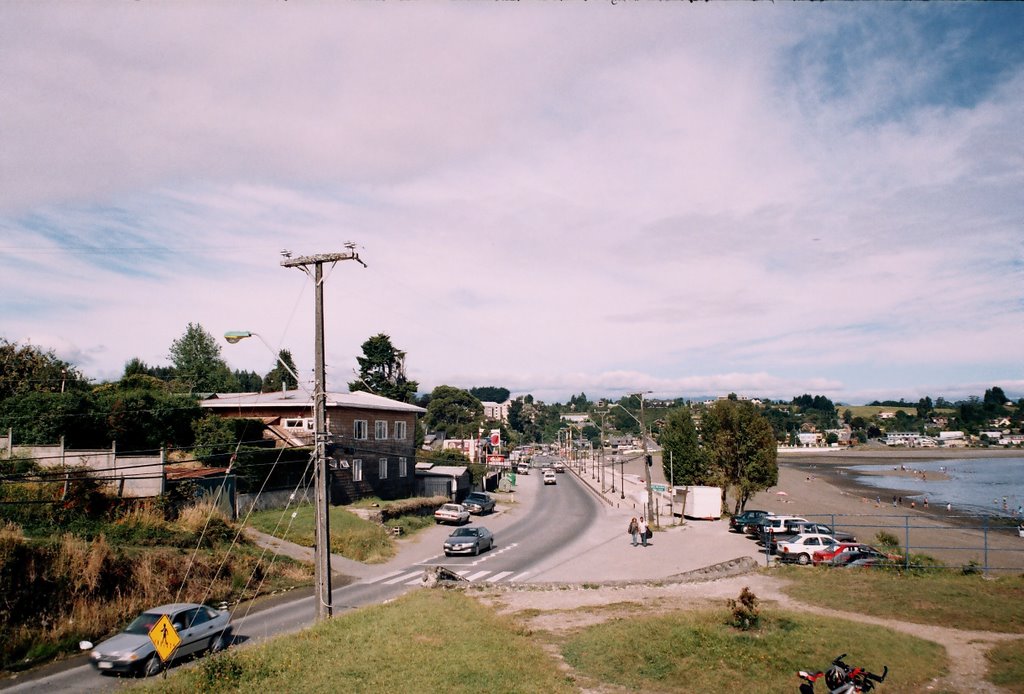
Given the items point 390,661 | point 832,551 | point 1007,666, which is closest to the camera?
point 390,661

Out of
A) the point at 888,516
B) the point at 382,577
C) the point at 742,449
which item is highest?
the point at 742,449

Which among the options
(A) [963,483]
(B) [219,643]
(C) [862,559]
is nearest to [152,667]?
(B) [219,643]

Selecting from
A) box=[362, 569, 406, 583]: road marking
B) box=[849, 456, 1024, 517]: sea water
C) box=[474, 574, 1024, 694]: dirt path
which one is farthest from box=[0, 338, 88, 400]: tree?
box=[849, 456, 1024, 517]: sea water

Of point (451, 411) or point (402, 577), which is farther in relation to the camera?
point (451, 411)

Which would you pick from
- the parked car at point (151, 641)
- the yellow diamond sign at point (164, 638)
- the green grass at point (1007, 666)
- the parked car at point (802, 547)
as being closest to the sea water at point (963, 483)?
the parked car at point (802, 547)

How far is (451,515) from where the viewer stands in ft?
159

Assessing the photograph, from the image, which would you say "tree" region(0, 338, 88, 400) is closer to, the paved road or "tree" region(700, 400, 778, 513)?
the paved road

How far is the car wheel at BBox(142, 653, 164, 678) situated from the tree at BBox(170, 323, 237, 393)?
96.0 metres

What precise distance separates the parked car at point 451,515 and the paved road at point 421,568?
1307 mm

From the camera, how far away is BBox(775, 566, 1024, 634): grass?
1922 cm

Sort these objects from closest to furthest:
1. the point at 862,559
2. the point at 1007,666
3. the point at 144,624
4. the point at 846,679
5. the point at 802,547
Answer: the point at 846,679 < the point at 1007,666 < the point at 144,624 < the point at 862,559 < the point at 802,547

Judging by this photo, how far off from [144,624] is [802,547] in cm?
2793

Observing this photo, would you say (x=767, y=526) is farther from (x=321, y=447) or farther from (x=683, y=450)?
(x=321, y=447)

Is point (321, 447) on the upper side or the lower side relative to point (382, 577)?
upper
